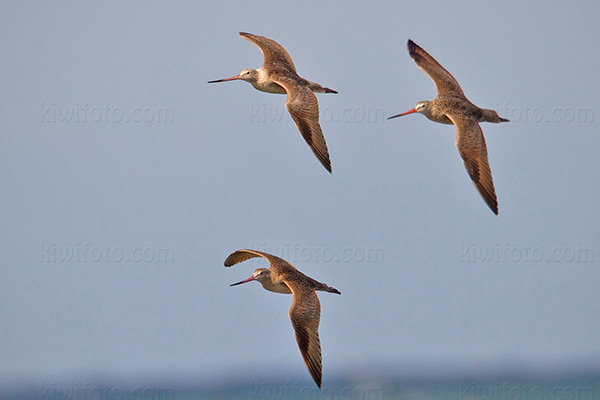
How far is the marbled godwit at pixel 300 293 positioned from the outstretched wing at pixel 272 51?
3.94 meters

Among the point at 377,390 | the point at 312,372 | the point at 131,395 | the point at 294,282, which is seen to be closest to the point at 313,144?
the point at 294,282

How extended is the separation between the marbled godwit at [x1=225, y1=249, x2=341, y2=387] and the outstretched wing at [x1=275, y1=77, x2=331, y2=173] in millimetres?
1939

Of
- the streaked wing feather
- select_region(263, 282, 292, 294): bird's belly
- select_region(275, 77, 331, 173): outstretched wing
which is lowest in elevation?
select_region(263, 282, 292, 294): bird's belly

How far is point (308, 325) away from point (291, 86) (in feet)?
15.1

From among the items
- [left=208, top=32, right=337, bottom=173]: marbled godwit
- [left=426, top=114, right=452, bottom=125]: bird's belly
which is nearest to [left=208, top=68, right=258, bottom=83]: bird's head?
[left=208, top=32, right=337, bottom=173]: marbled godwit

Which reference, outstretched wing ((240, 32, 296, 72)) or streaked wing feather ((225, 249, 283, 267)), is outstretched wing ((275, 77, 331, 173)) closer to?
outstretched wing ((240, 32, 296, 72))

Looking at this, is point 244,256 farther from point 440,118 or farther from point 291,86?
point 440,118

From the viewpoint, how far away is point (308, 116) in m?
18.0

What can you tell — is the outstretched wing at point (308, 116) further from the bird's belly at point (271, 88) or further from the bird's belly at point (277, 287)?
the bird's belly at point (277, 287)

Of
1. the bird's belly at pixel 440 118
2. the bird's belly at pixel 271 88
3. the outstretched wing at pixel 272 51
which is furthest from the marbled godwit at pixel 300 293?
the outstretched wing at pixel 272 51

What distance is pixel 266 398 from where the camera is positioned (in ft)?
344

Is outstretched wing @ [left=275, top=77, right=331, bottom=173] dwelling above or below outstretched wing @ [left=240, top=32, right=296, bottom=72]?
below

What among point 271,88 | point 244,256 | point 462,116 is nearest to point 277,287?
A: point 244,256

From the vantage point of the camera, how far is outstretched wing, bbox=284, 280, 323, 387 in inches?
636
